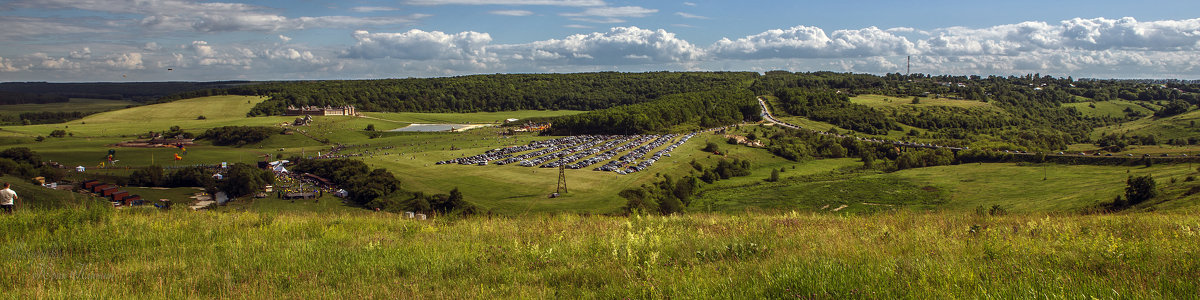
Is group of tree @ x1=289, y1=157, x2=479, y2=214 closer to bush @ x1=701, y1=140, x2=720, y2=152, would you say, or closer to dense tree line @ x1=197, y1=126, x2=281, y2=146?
dense tree line @ x1=197, y1=126, x2=281, y2=146

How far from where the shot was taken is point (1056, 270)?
6180 mm

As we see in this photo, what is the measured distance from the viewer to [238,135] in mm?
117375

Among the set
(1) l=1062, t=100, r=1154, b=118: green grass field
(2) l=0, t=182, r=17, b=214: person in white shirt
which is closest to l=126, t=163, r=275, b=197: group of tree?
(2) l=0, t=182, r=17, b=214: person in white shirt

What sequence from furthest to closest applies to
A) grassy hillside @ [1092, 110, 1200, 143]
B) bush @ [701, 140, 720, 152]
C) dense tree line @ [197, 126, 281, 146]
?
1. grassy hillside @ [1092, 110, 1200, 143]
2. dense tree line @ [197, 126, 281, 146]
3. bush @ [701, 140, 720, 152]

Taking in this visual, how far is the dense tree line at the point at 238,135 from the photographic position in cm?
11525

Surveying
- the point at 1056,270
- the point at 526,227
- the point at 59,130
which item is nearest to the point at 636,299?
the point at 1056,270

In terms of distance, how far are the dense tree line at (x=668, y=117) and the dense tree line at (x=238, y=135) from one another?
65.3m

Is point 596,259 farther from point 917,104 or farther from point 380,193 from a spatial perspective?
point 917,104

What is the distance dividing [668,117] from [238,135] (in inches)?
3991

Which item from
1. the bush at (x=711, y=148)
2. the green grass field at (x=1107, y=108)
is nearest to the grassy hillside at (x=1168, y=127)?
the green grass field at (x=1107, y=108)

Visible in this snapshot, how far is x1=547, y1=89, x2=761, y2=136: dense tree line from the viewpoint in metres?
153

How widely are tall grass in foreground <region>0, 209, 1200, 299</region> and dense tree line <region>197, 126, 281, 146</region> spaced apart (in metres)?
119

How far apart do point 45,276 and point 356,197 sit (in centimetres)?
5700

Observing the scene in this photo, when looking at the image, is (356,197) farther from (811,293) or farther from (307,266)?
(811,293)
